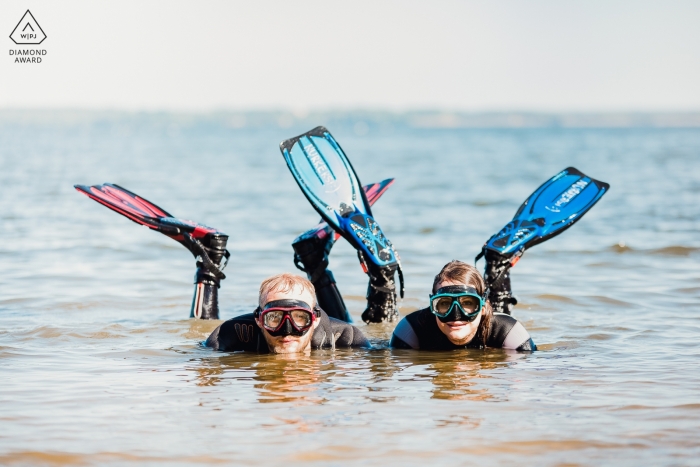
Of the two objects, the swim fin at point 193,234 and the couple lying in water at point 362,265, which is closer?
the couple lying in water at point 362,265

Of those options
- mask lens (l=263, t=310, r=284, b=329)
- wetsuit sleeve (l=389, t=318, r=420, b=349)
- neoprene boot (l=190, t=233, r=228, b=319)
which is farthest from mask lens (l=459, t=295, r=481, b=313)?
neoprene boot (l=190, t=233, r=228, b=319)

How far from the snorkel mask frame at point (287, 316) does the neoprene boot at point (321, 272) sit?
1789mm

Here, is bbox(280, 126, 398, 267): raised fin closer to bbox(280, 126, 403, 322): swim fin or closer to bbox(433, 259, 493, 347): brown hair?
bbox(280, 126, 403, 322): swim fin

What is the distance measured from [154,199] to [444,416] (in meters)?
18.9

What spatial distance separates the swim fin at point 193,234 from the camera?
754 centimetres

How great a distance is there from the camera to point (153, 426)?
4.39 meters

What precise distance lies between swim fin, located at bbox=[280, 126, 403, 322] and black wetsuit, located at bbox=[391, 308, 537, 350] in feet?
2.82

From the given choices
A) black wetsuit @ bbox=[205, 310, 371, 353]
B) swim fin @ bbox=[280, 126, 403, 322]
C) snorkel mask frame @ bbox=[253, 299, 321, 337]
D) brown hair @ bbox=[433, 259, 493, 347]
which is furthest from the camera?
swim fin @ bbox=[280, 126, 403, 322]

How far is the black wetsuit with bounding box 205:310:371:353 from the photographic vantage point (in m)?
6.14

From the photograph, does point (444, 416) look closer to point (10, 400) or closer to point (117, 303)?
point (10, 400)

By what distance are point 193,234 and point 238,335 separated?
1.68m

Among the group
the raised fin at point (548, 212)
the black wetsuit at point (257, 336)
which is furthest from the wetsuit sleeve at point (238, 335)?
the raised fin at point (548, 212)

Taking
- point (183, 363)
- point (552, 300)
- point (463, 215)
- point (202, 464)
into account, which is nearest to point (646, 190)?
point (463, 215)

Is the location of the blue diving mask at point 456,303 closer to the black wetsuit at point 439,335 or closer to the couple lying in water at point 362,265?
the couple lying in water at point 362,265
